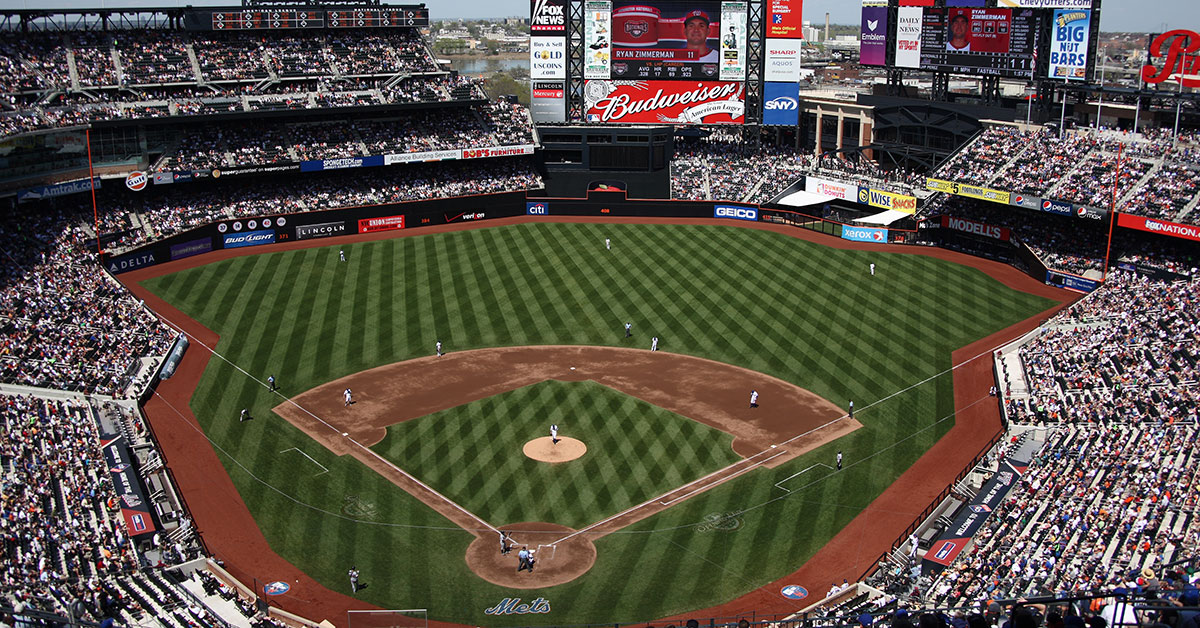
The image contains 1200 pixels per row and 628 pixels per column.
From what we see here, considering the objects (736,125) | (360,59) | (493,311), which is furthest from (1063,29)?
(360,59)

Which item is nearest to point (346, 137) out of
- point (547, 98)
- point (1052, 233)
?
point (547, 98)

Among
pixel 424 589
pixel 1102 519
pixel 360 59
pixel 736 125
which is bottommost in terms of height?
pixel 424 589

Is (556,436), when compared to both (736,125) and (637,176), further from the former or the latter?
(736,125)

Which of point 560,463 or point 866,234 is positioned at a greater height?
point 866,234

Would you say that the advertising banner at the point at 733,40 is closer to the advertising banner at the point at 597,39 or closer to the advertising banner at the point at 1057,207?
the advertising banner at the point at 597,39

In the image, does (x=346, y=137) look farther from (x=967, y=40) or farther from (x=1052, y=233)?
(x=1052, y=233)

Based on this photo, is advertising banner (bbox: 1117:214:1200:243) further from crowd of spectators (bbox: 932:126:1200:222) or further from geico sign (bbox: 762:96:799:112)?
geico sign (bbox: 762:96:799:112)
